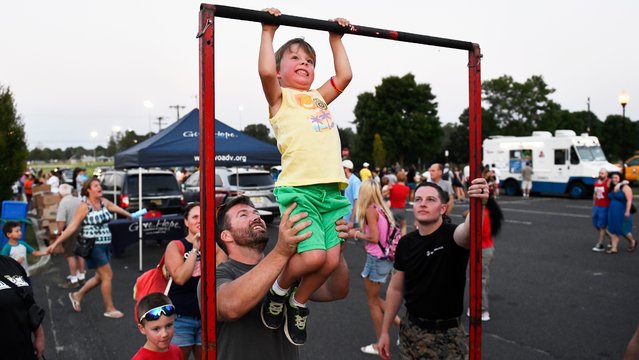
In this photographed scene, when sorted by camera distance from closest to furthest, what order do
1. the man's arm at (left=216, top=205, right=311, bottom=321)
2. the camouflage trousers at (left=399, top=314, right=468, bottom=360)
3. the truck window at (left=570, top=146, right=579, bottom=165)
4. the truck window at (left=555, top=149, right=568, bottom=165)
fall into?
the man's arm at (left=216, top=205, right=311, bottom=321), the camouflage trousers at (left=399, top=314, right=468, bottom=360), the truck window at (left=570, top=146, right=579, bottom=165), the truck window at (left=555, top=149, right=568, bottom=165)

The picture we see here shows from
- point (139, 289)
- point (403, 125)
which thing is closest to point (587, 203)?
point (139, 289)

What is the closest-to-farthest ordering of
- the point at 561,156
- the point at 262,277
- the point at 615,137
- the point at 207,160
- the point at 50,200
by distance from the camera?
the point at 207,160 → the point at 262,277 → the point at 50,200 → the point at 561,156 → the point at 615,137

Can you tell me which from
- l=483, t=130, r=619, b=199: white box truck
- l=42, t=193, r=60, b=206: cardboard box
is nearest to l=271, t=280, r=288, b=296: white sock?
l=42, t=193, r=60, b=206: cardboard box

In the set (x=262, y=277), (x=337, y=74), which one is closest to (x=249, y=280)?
(x=262, y=277)

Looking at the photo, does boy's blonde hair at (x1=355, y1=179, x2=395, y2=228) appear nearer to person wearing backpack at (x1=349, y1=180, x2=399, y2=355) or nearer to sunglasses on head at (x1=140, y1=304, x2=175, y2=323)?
person wearing backpack at (x1=349, y1=180, x2=399, y2=355)

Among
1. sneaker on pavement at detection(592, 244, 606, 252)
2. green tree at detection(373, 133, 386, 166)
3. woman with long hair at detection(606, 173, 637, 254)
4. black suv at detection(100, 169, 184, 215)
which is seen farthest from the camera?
green tree at detection(373, 133, 386, 166)

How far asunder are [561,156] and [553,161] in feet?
1.55

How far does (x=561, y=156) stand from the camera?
950 inches

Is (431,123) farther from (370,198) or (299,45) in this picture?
(299,45)

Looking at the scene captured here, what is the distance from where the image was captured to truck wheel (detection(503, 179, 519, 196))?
26.7 meters

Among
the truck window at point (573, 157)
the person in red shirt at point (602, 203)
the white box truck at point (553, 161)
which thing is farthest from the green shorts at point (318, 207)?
the truck window at point (573, 157)

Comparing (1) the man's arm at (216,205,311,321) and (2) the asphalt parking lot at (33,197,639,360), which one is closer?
(1) the man's arm at (216,205,311,321)

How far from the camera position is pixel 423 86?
195 feet

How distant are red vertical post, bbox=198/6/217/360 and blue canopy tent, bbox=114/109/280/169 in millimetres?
7397
